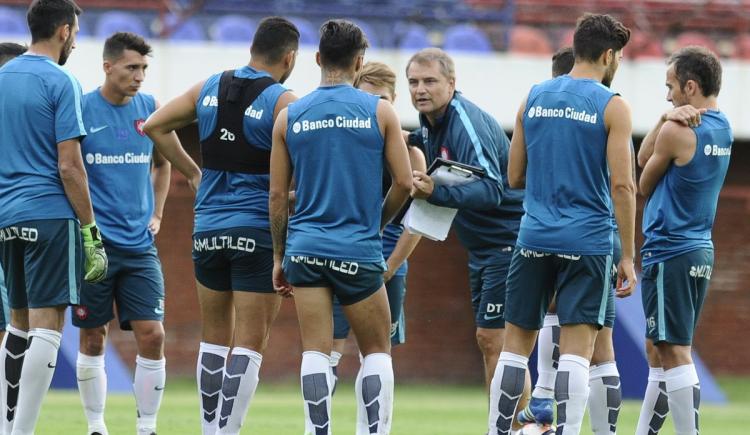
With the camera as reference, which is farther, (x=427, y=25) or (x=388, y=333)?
(x=427, y=25)

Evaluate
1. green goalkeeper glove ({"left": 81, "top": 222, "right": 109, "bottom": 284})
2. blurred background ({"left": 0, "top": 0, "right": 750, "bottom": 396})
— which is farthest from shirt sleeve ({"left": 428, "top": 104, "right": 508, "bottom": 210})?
blurred background ({"left": 0, "top": 0, "right": 750, "bottom": 396})

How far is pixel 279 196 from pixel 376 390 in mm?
1136

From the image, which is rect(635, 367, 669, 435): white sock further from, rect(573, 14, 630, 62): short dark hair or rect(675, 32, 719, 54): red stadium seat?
rect(675, 32, 719, 54): red stadium seat

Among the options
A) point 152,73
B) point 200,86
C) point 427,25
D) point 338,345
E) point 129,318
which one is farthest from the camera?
point 427,25

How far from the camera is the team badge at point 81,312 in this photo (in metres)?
8.12

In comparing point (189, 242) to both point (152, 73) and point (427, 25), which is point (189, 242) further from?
point (427, 25)

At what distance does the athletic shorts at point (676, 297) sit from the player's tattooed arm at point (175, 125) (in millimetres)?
2760

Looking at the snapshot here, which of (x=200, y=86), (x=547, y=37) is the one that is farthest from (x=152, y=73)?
(x=200, y=86)

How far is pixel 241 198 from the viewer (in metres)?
7.02

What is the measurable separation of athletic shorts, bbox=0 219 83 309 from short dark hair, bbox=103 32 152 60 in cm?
169

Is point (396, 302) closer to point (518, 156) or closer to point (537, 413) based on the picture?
point (537, 413)

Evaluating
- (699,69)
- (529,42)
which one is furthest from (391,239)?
(529,42)

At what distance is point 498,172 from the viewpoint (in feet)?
24.7

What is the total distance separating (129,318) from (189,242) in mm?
8377
